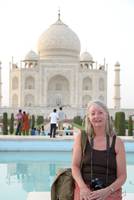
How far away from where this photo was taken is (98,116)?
7.57 ft

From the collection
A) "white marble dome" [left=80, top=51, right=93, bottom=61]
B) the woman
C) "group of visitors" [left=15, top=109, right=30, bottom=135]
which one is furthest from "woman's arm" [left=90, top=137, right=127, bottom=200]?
"white marble dome" [left=80, top=51, right=93, bottom=61]

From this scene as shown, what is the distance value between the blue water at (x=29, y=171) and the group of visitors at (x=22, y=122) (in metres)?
2.89

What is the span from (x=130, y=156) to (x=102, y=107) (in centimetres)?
672

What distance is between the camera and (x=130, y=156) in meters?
8.87

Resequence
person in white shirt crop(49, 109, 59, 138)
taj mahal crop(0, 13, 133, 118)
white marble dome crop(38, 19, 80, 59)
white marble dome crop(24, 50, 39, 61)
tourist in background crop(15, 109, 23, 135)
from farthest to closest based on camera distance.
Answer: white marble dome crop(24, 50, 39, 61) → white marble dome crop(38, 19, 80, 59) → taj mahal crop(0, 13, 133, 118) → tourist in background crop(15, 109, 23, 135) → person in white shirt crop(49, 109, 59, 138)

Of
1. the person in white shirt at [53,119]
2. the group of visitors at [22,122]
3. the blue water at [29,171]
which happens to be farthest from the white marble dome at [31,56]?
the blue water at [29,171]

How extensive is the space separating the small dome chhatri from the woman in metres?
31.0

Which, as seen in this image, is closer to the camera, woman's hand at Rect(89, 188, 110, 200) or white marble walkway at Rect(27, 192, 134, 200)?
woman's hand at Rect(89, 188, 110, 200)

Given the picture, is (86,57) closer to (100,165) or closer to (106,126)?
(106,126)

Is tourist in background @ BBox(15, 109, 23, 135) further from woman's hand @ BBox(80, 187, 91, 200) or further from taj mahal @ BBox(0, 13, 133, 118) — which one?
taj mahal @ BBox(0, 13, 133, 118)

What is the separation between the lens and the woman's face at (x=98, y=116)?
91.0 inches

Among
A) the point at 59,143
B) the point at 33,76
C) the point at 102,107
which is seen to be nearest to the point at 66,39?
the point at 33,76

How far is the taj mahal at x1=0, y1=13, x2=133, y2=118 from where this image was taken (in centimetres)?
3195

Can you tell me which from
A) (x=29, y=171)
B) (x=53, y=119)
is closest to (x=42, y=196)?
(x=29, y=171)
